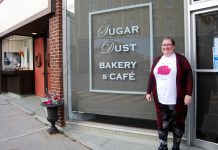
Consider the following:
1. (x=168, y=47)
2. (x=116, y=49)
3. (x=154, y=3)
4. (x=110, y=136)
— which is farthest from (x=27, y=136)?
(x=154, y=3)

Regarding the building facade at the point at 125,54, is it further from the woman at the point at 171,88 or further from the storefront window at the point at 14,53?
the storefront window at the point at 14,53

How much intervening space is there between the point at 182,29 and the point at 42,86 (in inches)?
291

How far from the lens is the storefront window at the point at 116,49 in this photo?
4.88 meters

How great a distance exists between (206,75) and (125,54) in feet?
5.09

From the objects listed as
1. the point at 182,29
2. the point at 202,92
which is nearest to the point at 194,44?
the point at 182,29

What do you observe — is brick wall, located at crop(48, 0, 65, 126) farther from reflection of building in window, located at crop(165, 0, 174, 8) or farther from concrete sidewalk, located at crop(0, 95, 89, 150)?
reflection of building in window, located at crop(165, 0, 174, 8)

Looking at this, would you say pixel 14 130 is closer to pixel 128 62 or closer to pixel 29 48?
pixel 128 62

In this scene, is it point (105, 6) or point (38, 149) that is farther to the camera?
point (105, 6)

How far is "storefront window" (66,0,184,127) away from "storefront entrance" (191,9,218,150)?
0.94 feet

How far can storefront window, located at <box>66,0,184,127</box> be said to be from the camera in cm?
488

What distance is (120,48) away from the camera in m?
5.34

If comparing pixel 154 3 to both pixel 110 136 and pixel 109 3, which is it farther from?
pixel 110 136

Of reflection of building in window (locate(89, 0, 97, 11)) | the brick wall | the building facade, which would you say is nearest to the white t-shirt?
the building facade

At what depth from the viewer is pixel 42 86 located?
427 inches
